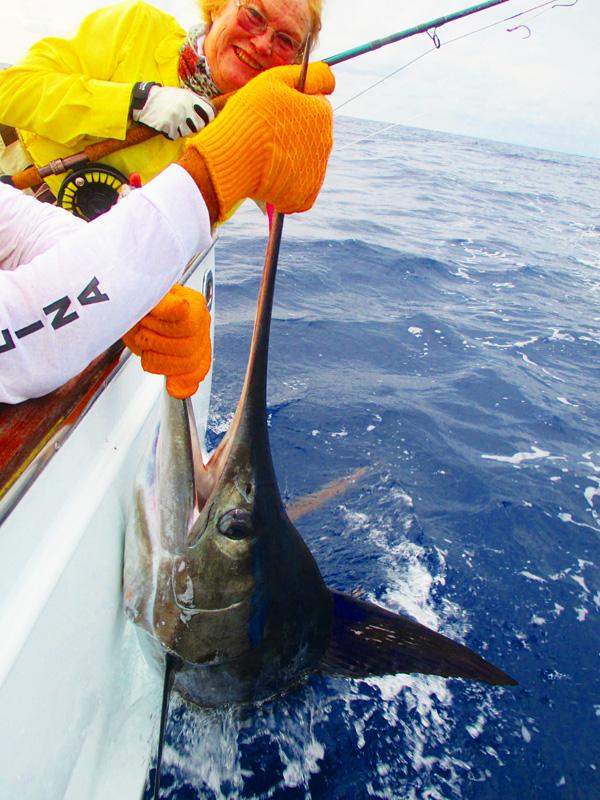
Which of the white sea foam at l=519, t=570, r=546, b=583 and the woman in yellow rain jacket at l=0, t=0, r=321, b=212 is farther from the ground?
the woman in yellow rain jacket at l=0, t=0, r=321, b=212

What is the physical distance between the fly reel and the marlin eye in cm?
142

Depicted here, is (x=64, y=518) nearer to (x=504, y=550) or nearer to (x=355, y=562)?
(x=355, y=562)

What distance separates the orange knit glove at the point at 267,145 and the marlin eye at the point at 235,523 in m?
0.72

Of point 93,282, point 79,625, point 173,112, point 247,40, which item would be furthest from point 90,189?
point 79,625

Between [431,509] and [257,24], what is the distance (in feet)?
7.42

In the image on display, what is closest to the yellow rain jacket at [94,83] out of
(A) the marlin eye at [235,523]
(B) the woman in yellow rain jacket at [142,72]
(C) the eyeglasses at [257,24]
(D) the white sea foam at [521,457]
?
(B) the woman in yellow rain jacket at [142,72]

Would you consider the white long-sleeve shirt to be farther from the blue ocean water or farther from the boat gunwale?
the blue ocean water

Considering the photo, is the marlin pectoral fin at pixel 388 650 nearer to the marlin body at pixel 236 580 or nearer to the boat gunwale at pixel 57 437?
the marlin body at pixel 236 580

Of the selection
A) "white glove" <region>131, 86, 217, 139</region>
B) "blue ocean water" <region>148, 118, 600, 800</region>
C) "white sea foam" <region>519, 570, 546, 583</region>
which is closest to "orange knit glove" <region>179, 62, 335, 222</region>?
"white glove" <region>131, 86, 217, 139</region>

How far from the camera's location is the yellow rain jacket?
1.94m

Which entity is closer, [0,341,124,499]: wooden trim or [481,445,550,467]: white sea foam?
[0,341,124,499]: wooden trim

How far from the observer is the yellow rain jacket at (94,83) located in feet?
6.36

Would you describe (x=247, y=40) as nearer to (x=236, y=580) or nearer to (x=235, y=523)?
(x=235, y=523)

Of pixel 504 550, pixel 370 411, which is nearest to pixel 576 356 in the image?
pixel 370 411
